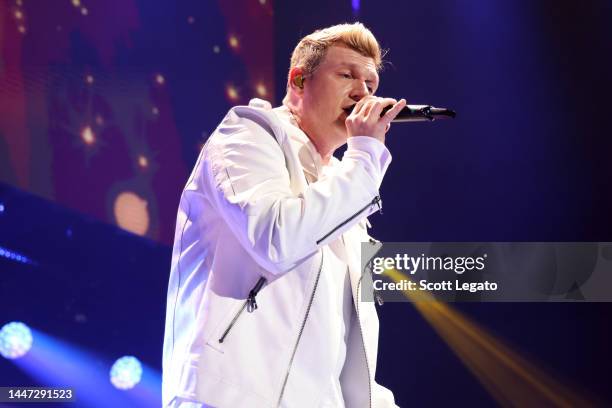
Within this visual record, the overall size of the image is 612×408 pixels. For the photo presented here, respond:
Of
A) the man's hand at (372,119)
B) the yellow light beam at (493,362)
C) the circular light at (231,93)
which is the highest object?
the circular light at (231,93)

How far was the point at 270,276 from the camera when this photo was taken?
4.15ft

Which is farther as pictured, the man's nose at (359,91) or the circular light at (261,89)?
the circular light at (261,89)

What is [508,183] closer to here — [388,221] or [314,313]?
[388,221]

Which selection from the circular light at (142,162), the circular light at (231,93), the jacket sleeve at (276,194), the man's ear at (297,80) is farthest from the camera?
the circular light at (231,93)

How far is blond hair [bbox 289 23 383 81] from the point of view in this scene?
1.79 meters

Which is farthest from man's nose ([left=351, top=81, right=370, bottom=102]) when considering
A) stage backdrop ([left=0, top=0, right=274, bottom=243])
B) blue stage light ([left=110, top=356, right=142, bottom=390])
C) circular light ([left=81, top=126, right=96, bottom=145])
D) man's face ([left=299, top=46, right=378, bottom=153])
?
blue stage light ([left=110, top=356, right=142, bottom=390])

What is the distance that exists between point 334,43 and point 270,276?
763 millimetres

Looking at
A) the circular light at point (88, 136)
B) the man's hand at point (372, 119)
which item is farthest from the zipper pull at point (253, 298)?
the circular light at point (88, 136)

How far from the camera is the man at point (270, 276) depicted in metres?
1.21

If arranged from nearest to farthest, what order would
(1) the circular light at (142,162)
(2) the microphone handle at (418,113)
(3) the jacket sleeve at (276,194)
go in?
(3) the jacket sleeve at (276,194), (2) the microphone handle at (418,113), (1) the circular light at (142,162)

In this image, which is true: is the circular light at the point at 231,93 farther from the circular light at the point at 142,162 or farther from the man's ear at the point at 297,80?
the man's ear at the point at 297,80

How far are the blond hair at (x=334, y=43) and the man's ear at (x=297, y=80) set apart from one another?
12 millimetres

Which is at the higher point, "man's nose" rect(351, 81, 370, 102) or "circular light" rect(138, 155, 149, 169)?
"circular light" rect(138, 155, 149, 169)

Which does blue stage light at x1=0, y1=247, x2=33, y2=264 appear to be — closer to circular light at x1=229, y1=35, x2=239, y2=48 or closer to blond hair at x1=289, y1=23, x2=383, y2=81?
circular light at x1=229, y1=35, x2=239, y2=48
